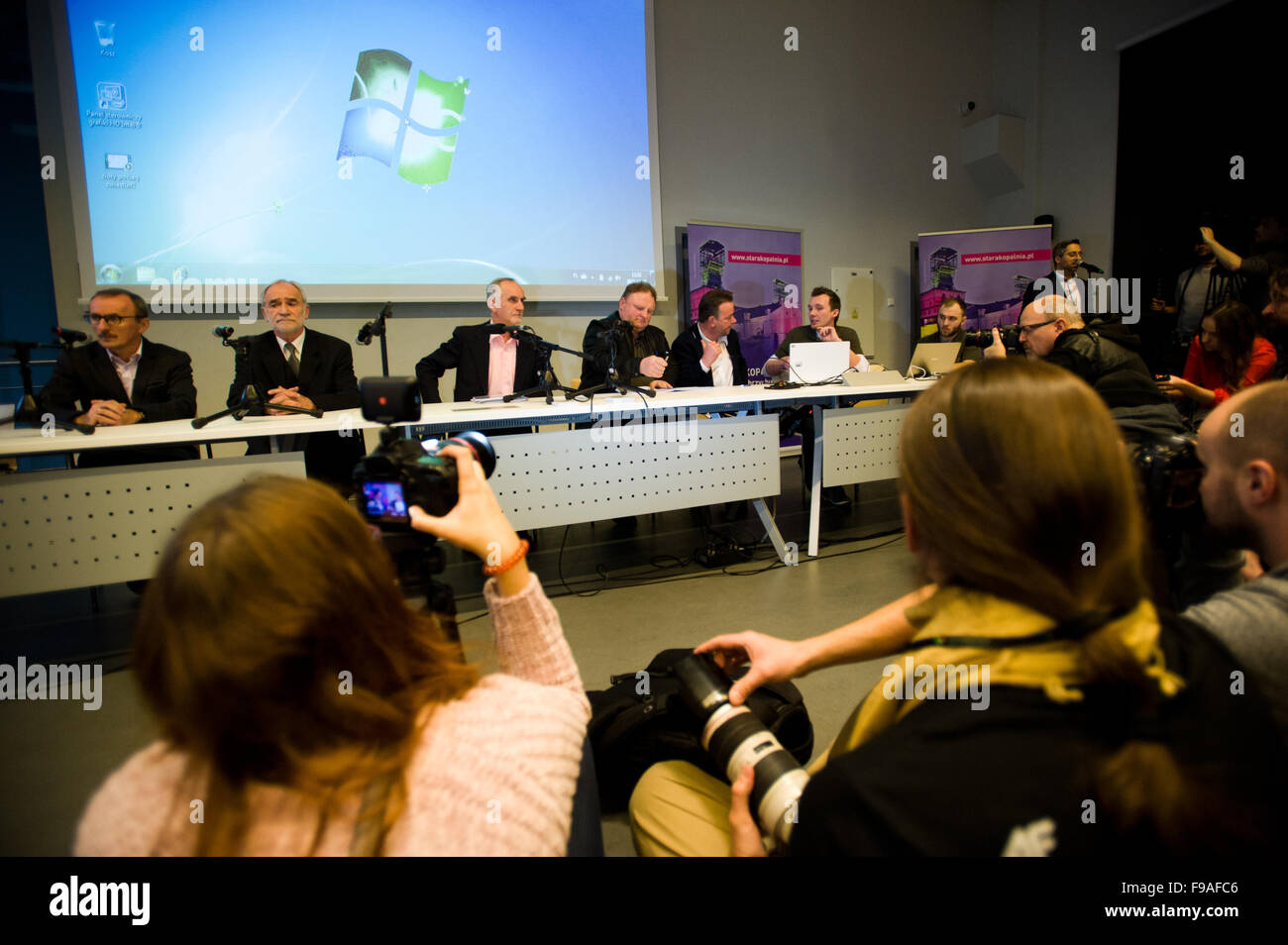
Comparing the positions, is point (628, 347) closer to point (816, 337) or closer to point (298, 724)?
point (816, 337)

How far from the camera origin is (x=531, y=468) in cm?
260

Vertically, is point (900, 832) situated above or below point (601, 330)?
below

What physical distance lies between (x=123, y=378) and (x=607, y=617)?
232 centimetres

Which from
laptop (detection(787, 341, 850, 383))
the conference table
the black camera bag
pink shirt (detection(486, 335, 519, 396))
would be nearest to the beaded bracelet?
the black camera bag

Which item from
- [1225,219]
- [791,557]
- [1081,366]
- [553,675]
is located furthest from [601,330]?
[1225,219]

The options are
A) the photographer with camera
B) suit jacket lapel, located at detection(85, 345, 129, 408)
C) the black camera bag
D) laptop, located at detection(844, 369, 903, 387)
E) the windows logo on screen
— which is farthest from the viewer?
the windows logo on screen

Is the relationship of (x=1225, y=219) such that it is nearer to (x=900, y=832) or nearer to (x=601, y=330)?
(x=601, y=330)

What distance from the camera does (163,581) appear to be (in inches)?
19.4

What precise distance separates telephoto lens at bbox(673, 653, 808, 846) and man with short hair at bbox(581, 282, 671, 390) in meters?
1.97

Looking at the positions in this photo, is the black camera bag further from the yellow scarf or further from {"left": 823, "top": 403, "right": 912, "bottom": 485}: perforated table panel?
{"left": 823, "top": 403, "right": 912, "bottom": 485}: perforated table panel

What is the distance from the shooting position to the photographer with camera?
18.9 inches

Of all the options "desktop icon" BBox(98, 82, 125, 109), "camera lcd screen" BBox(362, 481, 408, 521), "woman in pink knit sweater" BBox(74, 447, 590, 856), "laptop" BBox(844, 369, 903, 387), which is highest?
"desktop icon" BBox(98, 82, 125, 109)

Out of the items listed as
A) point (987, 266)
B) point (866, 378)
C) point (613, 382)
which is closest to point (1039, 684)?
point (613, 382)
